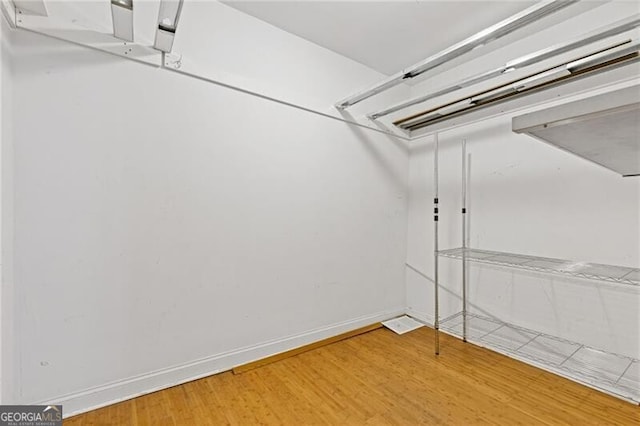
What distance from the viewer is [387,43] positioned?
2.36 metres

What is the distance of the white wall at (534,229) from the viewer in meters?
1.81

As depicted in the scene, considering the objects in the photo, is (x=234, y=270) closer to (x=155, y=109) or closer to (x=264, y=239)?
(x=264, y=239)

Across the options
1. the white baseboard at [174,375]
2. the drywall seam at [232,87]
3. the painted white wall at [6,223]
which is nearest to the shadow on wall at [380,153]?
the drywall seam at [232,87]

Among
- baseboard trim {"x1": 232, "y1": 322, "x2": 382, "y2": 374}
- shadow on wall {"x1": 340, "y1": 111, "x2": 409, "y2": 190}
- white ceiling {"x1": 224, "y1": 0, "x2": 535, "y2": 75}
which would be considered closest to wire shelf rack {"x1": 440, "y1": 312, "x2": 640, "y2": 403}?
baseboard trim {"x1": 232, "y1": 322, "x2": 382, "y2": 374}

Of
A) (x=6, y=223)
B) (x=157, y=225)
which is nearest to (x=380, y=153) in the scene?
(x=157, y=225)

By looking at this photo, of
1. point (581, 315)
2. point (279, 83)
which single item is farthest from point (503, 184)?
point (279, 83)

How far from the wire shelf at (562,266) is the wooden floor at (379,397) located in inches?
27.6

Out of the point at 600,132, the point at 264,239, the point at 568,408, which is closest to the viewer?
the point at 600,132

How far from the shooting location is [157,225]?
1671 millimetres

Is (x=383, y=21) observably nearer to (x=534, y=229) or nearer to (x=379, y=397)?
(x=534, y=229)

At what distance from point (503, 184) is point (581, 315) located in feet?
3.39

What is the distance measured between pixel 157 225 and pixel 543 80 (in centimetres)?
257

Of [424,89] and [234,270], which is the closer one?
[234,270]

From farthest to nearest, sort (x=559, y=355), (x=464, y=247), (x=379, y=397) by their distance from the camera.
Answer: (x=464, y=247) < (x=559, y=355) < (x=379, y=397)
